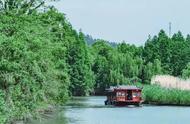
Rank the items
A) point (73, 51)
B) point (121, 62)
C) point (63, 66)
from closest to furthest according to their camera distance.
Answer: point (63, 66) → point (73, 51) → point (121, 62)

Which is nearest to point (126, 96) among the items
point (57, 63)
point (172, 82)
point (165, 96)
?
point (165, 96)

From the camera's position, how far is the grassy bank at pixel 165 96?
66.5 metres

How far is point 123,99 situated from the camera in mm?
68562

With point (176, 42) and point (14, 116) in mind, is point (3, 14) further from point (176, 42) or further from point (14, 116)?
point (176, 42)

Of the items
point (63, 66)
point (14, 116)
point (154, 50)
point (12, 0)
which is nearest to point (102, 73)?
point (154, 50)

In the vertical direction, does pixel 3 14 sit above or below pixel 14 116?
above

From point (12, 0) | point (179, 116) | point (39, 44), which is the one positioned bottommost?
point (179, 116)

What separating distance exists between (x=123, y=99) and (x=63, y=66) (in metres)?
14.8

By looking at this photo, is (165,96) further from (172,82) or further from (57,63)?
(57,63)

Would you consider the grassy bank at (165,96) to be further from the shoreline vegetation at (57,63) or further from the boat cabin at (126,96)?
the boat cabin at (126,96)

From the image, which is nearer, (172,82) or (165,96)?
(165,96)

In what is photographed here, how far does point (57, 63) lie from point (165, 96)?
63.9 ft

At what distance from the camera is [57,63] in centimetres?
5119

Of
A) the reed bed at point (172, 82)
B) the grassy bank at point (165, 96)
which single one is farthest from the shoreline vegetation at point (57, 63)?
the reed bed at point (172, 82)
